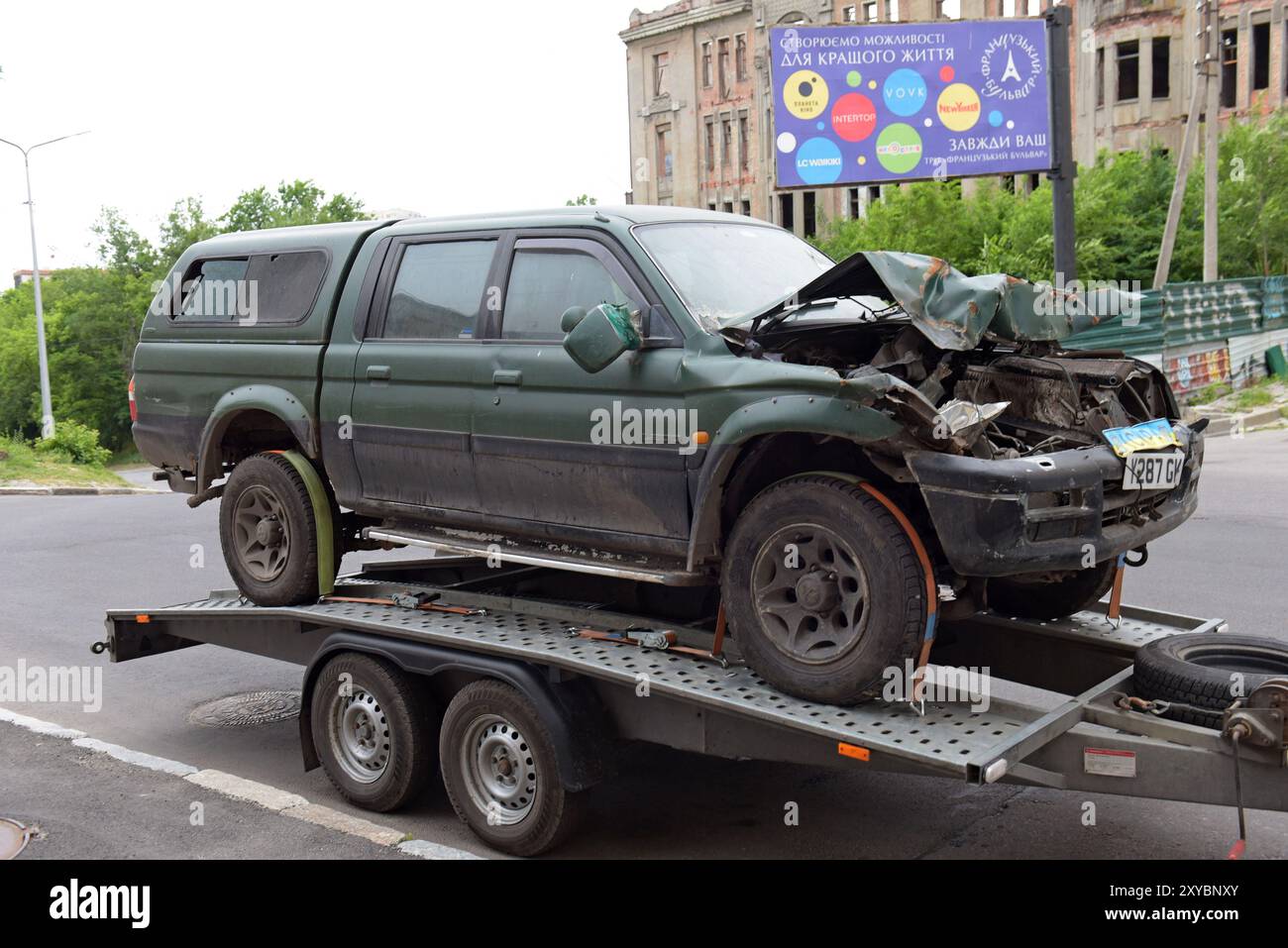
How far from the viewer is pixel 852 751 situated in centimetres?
436

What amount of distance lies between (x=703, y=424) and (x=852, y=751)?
1.40m

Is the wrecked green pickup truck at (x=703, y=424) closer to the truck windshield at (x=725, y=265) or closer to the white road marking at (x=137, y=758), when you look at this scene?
the truck windshield at (x=725, y=265)

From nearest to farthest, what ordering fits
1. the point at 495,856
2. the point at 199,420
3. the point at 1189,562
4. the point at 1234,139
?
the point at 495,856, the point at 199,420, the point at 1189,562, the point at 1234,139

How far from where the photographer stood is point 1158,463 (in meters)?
4.87

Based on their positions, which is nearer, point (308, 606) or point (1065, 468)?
point (1065, 468)

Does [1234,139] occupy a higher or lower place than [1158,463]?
higher

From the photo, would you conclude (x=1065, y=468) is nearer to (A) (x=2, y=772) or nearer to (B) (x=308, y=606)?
(B) (x=308, y=606)

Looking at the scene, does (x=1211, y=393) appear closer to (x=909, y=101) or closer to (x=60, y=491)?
(x=909, y=101)

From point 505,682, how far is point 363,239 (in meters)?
2.59

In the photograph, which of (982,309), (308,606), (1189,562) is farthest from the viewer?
(1189,562)

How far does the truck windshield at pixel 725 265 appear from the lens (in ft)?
17.6
